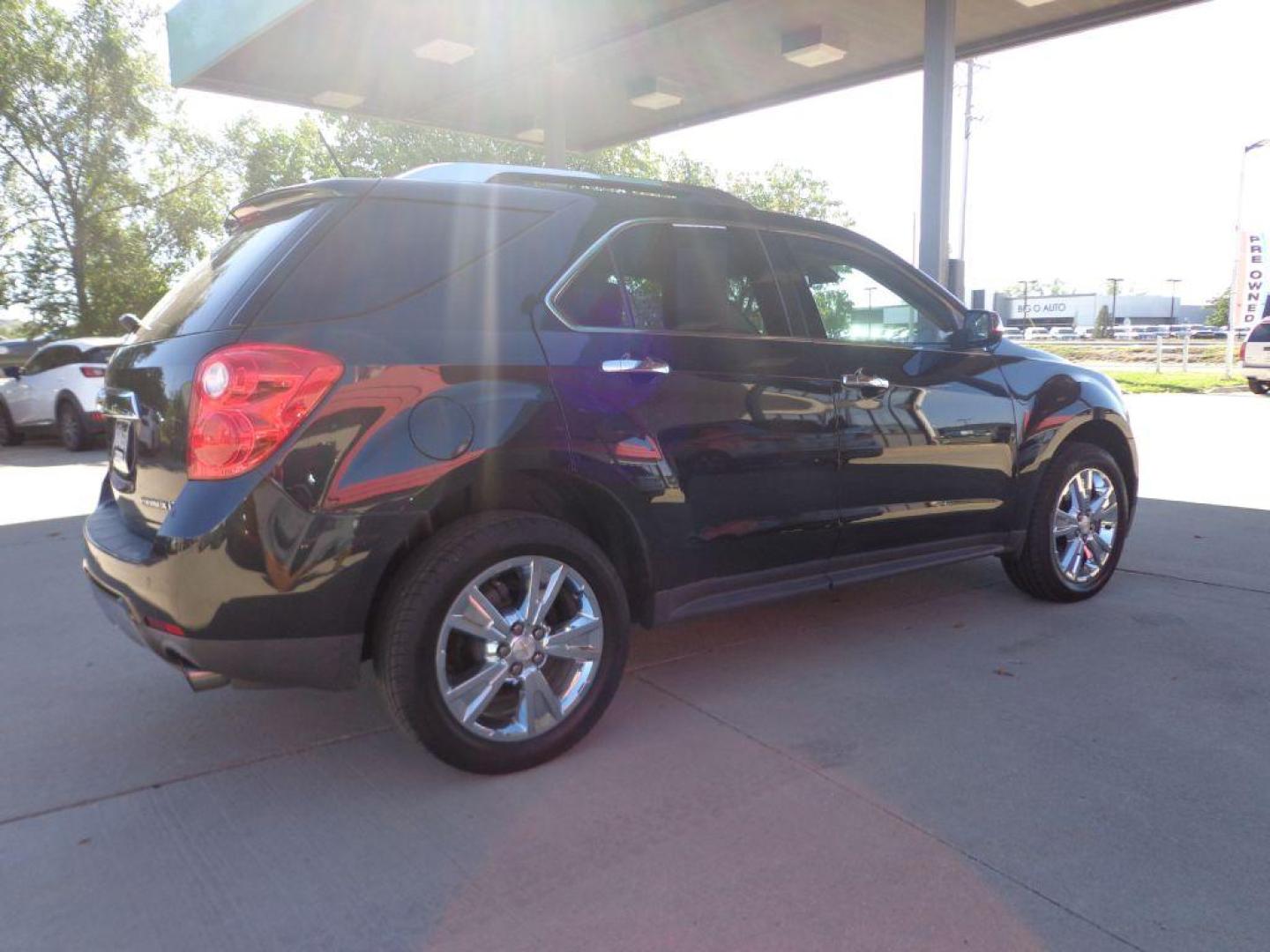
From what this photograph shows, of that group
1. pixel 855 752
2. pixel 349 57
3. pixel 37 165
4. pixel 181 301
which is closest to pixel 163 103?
pixel 37 165

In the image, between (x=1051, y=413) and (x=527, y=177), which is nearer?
(x=527, y=177)

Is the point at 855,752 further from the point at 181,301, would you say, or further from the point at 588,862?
the point at 181,301

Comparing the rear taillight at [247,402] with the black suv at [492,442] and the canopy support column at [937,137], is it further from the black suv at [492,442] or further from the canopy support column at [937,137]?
the canopy support column at [937,137]

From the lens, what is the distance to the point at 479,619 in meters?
2.87

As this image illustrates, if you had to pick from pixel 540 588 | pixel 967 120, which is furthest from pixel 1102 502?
pixel 967 120

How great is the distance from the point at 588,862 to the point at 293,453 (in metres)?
1.36

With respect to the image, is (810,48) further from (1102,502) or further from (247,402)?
(247,402)

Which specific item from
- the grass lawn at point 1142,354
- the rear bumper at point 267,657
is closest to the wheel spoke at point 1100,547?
the rear bumper at point 267,657

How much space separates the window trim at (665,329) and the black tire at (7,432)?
1270 cm

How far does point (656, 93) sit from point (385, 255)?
10593mm

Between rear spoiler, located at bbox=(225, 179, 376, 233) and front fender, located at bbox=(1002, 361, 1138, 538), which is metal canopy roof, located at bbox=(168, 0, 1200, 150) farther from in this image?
rear spoiler, located at bbox=(225, 179, 376, 233)

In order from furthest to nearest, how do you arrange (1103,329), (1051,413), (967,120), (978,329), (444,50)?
(1103,329) → (967,120) → (444,50) → (1051,413) → (978,329)

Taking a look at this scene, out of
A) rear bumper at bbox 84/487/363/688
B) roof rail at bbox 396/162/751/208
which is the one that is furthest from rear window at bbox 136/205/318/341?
rear bumper at bbox 84/487/363/688

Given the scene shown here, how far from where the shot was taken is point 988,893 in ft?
7.74
